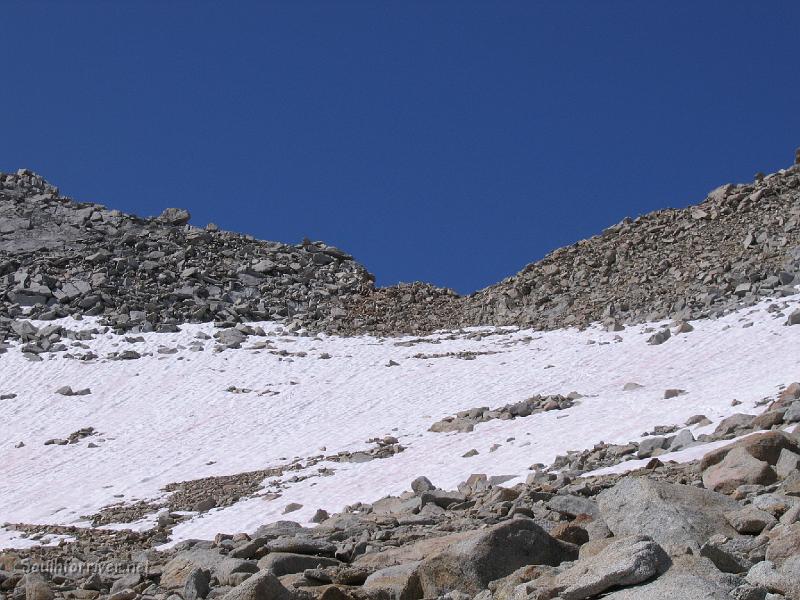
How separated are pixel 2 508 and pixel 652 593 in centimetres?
1833

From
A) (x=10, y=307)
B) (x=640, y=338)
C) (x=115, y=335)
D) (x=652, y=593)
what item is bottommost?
(x=652, y=593)

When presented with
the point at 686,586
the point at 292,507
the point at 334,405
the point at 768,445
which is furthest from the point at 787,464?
the point at 334,405

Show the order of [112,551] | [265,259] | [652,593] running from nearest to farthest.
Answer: [652,593] < [112,551] < [265,259]

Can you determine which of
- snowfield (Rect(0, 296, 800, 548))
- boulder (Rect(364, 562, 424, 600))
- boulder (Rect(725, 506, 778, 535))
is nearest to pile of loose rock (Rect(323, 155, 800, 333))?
snowfield (Rect(0, 296, 800, 548))

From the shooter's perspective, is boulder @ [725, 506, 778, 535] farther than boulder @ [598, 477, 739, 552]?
Yes

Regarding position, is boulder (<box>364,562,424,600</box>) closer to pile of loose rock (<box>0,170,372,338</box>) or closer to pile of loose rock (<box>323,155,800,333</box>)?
pile of loose rock (<box>323,155,800,333</box>)

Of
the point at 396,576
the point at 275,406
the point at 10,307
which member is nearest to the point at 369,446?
the point at 275,406

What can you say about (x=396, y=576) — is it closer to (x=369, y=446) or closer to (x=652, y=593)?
(x=652, y=593)

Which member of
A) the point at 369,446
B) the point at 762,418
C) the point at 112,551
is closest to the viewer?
the point at 112,551

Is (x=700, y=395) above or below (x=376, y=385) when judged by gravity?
below

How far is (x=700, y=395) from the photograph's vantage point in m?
20.1

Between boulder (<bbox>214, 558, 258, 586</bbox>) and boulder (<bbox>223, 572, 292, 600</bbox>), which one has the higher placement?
boulder (<bbox>214, 558, 258, 586</bbox>)

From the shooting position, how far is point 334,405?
27.3 metres

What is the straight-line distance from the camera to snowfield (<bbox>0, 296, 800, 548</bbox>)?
18.4 metres
